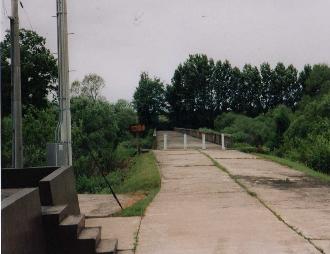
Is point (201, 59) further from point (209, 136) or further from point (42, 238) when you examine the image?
point (42, 238)

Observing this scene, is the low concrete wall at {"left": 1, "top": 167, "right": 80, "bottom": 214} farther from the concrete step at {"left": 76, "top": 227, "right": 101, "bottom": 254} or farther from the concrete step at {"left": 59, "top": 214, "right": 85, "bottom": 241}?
the concrete step at {"left": 76, "top": 227, "right": 101, "bottom": 254}

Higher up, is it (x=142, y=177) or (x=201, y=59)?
(x=201, y=59)

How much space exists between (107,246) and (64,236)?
0.79 metres

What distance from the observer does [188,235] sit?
794 cm

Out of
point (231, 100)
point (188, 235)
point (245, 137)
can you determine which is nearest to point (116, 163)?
point (245, 137)

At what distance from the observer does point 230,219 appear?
9.04m

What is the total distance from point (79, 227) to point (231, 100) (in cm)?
6866

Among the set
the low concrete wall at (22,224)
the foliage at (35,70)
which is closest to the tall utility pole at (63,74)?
the low concrete wall at (22,224)

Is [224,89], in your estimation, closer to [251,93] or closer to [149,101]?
[251,93]

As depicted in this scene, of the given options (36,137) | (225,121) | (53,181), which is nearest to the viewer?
(53,181)

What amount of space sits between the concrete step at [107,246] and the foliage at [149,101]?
63.3 meters

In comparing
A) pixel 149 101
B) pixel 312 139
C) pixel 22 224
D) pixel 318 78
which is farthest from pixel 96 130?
pixel 149 101

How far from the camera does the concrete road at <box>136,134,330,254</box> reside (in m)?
7.25

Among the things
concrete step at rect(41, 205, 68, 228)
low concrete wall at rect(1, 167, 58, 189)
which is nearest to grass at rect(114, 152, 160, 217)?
low concrete wall at rect(1, 167, 58, 189)
